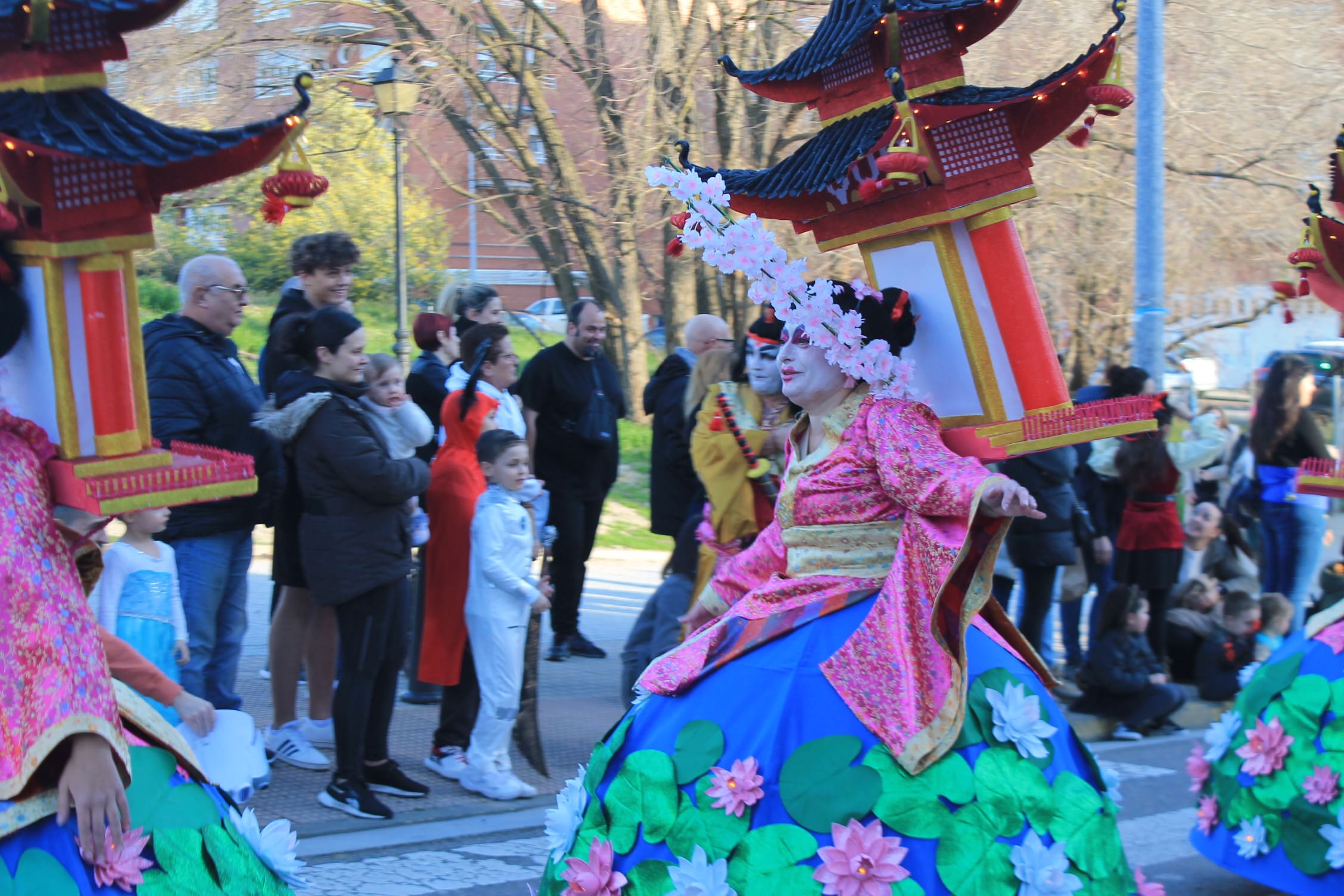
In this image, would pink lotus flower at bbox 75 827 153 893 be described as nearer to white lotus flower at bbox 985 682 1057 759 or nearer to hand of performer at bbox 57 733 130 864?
hand of performer at bbox 57 733 130 864

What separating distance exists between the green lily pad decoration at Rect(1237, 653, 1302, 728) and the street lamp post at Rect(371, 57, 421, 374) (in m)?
6.89

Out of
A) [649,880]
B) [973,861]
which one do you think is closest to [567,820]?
[649,880]

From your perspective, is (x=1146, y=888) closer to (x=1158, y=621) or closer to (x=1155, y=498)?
(x=1155, y=498)

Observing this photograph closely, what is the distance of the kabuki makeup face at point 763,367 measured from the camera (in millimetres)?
4793

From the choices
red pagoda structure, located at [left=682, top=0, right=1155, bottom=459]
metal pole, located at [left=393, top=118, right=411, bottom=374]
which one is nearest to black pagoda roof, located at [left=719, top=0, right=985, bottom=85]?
red pagoda structure, located at [left=682, top=0, right=1155, bottom=459]

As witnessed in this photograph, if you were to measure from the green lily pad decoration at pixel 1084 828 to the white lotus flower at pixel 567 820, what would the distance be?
3.71ft

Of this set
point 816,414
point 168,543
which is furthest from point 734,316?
point 816,414

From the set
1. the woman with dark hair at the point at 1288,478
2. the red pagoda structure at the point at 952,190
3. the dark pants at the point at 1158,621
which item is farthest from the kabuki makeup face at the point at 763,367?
the woman with dark hair at the point at 1288,478

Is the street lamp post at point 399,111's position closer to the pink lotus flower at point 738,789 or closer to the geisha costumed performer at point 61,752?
the pink lotus flower at point 738,789

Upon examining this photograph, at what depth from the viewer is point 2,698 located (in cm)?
257

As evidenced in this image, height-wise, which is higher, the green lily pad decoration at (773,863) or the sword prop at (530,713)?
the green lily pad decoration at (773,863)

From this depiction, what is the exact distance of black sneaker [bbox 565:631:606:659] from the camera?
7.93 m

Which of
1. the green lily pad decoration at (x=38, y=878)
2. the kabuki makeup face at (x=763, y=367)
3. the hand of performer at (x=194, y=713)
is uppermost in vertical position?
the kabuki makeup face at (x=763, y=367)

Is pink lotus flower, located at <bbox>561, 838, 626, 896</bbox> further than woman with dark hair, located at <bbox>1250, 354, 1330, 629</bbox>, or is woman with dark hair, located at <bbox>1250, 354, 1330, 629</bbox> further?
woman with dark hair, located at <bbox>1250, 354, 1330, 629</bbox>
